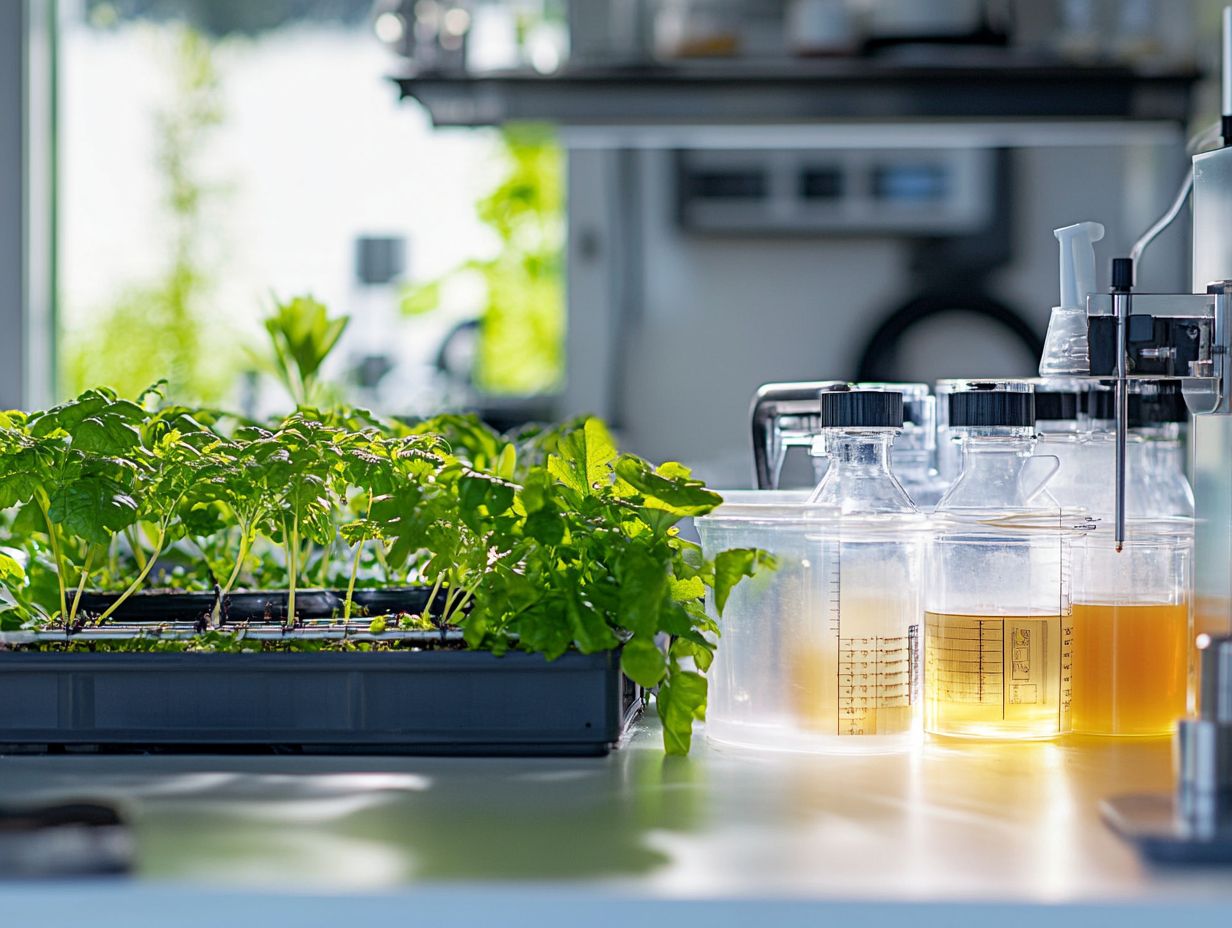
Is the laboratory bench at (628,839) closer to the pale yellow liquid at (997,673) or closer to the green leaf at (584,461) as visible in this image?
the pale yellow liquid at (997,673)

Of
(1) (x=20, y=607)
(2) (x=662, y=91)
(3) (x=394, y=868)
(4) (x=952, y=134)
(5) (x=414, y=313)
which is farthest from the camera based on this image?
(5) (x=414, y=313)

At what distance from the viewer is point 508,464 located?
3.17 feet

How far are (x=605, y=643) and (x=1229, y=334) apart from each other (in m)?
0.42

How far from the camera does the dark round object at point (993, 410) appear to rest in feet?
2.71

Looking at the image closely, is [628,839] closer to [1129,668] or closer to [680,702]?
[680,702]

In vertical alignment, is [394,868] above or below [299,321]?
below

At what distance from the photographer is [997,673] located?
2.78 ft

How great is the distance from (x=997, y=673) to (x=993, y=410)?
0.55 feet

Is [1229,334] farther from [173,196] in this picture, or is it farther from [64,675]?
[173,196]

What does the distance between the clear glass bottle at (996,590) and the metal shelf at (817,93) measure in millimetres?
1893

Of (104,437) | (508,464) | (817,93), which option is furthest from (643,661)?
(817,93)

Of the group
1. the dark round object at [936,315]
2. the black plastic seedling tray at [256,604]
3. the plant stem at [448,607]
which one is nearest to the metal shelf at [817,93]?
the dark round object at [936,315]

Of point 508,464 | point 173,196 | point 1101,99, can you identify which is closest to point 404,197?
point 173,196

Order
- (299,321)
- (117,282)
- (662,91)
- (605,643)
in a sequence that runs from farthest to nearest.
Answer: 1. (117,282)
2. (662,91)
3. (299,321)
4. (605,643)
